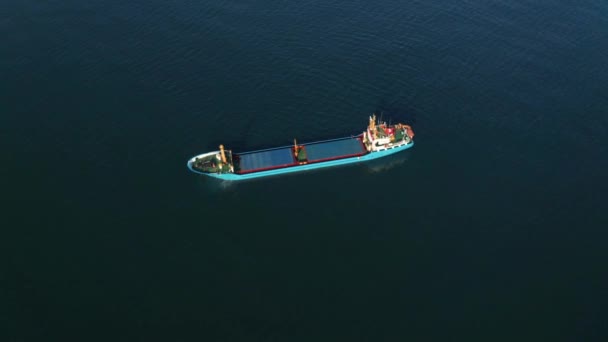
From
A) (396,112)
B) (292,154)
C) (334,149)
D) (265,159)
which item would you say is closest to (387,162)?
(334,149)

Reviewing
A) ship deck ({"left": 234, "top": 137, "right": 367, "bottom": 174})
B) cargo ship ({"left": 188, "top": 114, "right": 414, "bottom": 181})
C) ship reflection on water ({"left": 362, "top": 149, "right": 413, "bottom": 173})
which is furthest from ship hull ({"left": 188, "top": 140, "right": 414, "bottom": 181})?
ship reflection on water ({"left": 362, "top": 149, "right": 413, "bottom": 173})

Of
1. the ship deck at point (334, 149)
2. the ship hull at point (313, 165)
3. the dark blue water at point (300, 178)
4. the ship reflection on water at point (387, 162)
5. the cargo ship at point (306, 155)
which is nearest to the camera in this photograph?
the dark blue water at point (300, 178)

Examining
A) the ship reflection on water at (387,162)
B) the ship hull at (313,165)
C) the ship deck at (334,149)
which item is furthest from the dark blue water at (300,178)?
the ship deck at (334,149)

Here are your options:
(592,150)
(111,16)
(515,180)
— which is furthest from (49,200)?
(592,150)

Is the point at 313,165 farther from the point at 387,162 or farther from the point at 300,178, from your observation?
the point at 387,162

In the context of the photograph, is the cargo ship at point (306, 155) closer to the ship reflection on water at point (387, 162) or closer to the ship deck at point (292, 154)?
the ship deck at point (292, 154)

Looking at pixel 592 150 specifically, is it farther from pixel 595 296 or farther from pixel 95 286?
pixel 95 286
